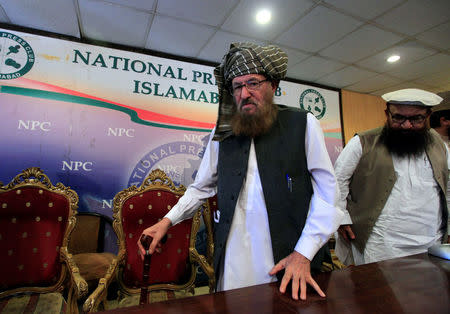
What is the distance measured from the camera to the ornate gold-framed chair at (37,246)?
4.98 feet

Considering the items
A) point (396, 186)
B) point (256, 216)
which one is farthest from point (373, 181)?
point (256, 216)

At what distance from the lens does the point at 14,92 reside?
258 centimetres

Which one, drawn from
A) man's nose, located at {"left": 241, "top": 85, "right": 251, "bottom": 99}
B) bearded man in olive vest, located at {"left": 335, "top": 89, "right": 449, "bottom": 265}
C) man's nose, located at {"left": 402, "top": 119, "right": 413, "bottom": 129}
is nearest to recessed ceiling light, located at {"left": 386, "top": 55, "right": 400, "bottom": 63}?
bearded man in olive vest, located at {"left": 335, "top": 89, "right": 449, "bottom": 265}

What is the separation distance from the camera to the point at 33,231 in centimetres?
173

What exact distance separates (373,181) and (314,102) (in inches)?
111

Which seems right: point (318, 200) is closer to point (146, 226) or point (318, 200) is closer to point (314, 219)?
point (314, 219)

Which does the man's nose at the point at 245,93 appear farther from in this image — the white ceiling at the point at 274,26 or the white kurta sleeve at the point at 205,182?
the white ceiling at the point at 274,26

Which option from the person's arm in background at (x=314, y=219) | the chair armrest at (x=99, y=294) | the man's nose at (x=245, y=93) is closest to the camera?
the person's arm in background at (x=314, y=219)

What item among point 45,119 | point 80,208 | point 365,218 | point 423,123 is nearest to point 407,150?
point 423,123

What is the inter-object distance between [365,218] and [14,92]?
3448 millimetres

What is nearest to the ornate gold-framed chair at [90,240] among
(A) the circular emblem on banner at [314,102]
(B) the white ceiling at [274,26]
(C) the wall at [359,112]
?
(B) the white ceiling at [274,26]

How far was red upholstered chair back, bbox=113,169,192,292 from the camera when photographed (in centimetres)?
178

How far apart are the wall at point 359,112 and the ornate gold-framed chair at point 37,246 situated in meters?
4.23

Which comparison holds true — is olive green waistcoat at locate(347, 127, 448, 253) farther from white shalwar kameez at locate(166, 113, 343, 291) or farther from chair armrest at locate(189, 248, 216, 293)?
chair armrest at locate(189, 248, 216, 293)
